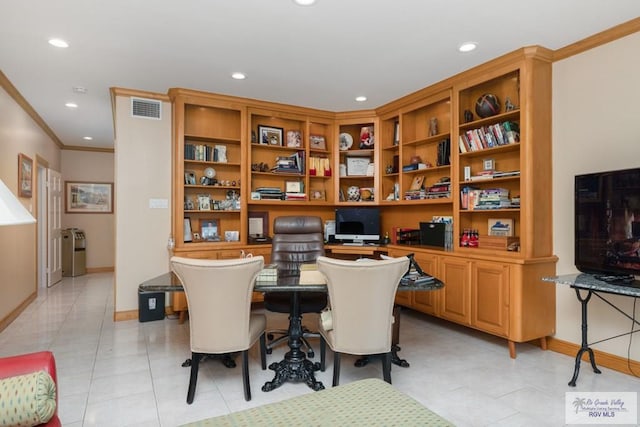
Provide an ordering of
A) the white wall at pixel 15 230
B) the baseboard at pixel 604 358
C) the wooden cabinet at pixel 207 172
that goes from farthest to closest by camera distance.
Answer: the wooden cabinet at pixel 207 172
the white wall at pixel 15 230
the baseboard at pixel 604 358

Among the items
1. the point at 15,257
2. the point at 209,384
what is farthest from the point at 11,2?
the point at 15,257

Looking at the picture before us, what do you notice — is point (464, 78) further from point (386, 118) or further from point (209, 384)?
point (209, 384)

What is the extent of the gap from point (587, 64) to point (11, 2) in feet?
13.9

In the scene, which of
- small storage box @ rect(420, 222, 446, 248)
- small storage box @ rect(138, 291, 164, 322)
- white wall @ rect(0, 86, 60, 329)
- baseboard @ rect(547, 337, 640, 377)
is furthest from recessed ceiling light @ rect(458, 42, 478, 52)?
white wall @ rect(0, 86, 60, 329)

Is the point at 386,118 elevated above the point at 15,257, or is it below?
above

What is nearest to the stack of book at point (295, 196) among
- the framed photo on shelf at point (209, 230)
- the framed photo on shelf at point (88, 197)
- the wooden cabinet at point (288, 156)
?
the wooden cabinet at point (288, 156)

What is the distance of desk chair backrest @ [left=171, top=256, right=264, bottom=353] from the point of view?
220 centimetres

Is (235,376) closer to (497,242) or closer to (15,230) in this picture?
(497,242)

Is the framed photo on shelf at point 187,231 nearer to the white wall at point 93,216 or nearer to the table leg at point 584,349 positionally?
the table leg at point 584,349

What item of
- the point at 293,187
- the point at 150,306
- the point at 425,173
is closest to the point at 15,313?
the point at 150,306

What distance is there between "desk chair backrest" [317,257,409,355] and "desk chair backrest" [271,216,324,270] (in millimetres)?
1199

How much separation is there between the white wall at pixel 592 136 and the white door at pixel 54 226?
7204 millimetres

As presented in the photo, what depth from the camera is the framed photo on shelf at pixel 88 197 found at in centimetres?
747

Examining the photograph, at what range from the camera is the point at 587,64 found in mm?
3037
